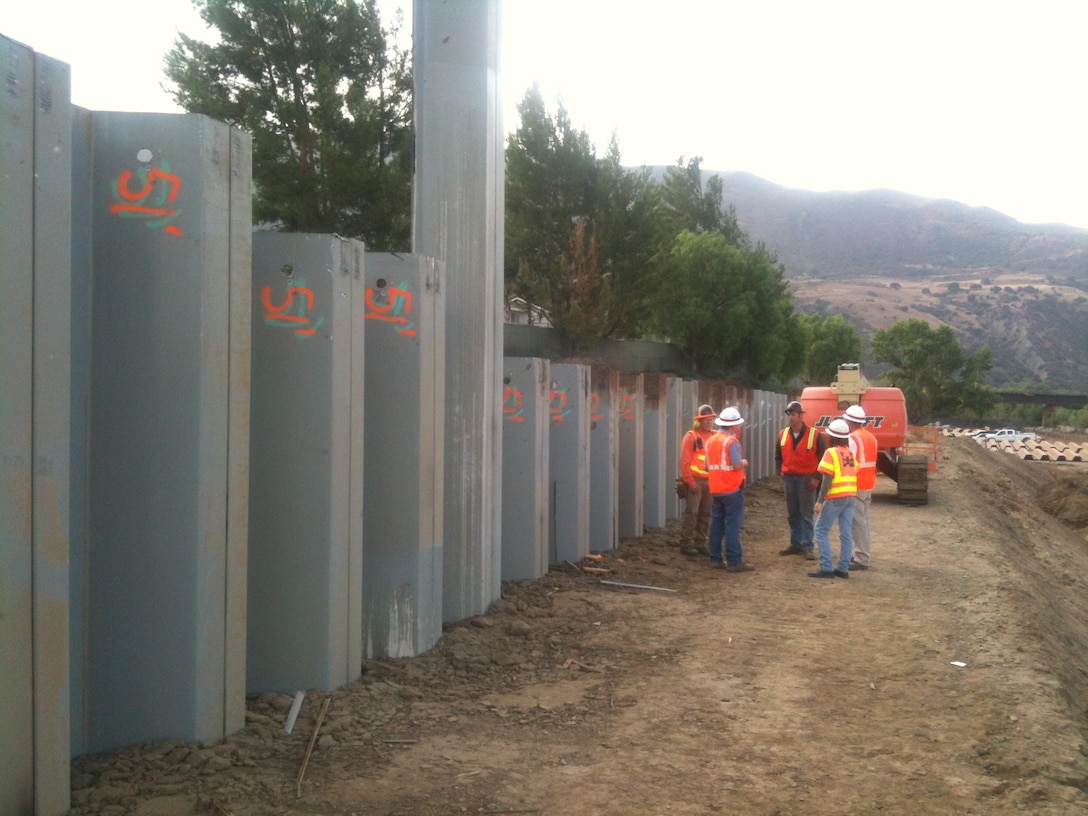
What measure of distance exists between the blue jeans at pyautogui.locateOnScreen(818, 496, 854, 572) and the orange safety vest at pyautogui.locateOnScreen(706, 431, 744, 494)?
94 cm

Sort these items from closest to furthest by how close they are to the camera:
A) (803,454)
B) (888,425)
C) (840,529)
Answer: (840,529) < (803,454) < (888,425)

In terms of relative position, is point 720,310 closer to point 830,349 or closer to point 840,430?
point 830,349

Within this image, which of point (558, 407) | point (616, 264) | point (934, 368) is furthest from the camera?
point (934, 368)

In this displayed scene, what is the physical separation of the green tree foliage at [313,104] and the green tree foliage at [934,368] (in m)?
64.1

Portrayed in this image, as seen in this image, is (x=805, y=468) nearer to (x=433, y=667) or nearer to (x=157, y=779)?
(x=433, y=667)

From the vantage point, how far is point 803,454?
12.2 meters

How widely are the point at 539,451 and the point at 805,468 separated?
4.55 metres

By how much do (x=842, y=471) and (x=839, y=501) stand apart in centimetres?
31

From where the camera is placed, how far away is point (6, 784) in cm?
341

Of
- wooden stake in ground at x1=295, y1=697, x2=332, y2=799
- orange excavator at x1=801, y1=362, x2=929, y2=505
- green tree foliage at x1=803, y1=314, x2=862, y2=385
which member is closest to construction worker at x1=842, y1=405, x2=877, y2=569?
wooden stake in ground at x1=295, y1=697, x2=332, y2=799

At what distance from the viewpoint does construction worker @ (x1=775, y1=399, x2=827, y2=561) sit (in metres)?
12.2

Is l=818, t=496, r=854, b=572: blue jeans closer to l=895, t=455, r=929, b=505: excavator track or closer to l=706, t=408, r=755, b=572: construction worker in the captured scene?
l=706, t=408, r=755, b=572: construction worker

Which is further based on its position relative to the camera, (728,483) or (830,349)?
(830,349)

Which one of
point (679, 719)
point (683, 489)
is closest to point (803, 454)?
point (683, 489)
